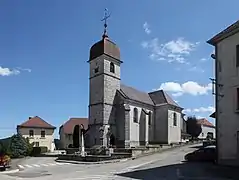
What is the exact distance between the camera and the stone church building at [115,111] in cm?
4981

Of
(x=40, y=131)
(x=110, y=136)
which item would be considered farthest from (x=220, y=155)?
(x=40, y=131)

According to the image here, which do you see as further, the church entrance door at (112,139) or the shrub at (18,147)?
the church entrance door at (112,139)

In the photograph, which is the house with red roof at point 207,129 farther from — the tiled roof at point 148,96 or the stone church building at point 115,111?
the stone church building at point 115,111

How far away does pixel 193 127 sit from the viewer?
251ft

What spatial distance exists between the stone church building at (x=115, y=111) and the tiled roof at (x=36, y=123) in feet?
71.1

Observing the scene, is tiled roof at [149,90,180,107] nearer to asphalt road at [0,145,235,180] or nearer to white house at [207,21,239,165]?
asphalt road at [0,145,235,180]

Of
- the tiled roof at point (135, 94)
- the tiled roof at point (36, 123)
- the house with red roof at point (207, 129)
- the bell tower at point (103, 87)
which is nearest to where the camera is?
the bell tower at point (103, 87)

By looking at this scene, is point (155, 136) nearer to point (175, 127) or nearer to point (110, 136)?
point (175, 127)

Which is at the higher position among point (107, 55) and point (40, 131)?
point (107, 55)

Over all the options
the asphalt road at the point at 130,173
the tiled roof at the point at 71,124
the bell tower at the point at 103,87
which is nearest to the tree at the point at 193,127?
the tiled roof at the point at 71,124

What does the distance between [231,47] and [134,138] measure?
32095 mm

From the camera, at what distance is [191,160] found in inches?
1055

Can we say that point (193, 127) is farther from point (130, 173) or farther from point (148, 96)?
point (130, 173)

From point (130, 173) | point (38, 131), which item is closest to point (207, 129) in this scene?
point (38, 131)
